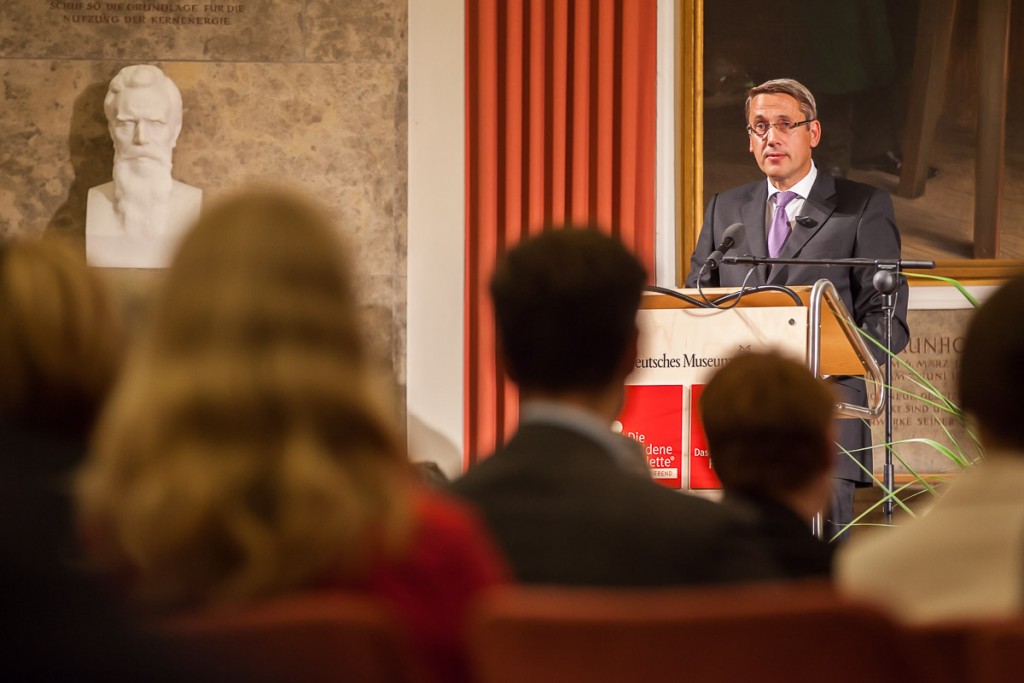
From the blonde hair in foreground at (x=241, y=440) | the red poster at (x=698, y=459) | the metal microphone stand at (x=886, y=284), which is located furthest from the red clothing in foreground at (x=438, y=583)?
the red poster at (x=698, y=459)

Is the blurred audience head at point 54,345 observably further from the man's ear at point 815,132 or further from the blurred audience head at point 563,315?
the man's ear at point 815,132

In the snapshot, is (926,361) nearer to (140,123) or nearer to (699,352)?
(699,352)

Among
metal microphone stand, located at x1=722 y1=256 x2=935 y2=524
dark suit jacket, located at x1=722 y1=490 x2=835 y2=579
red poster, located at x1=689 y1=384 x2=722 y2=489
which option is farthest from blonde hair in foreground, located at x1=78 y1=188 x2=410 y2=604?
red poster, located at x1=689 y1=384 x2=722 y2=489

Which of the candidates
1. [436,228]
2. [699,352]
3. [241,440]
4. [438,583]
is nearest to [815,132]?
[436,228]

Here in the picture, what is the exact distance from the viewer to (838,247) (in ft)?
17.8

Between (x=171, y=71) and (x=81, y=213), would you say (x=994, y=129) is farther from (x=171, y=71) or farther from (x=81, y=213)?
(x=81, y=213)

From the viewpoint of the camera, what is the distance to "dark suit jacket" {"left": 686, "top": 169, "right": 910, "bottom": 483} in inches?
197

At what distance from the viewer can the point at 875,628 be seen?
3.37ft

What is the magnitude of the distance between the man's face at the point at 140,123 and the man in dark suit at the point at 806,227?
2.44 meters

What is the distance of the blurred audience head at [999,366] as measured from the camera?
141 centimetres

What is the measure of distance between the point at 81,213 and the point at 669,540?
15.9 feet

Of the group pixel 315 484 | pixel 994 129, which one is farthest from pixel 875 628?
pixel 994 129

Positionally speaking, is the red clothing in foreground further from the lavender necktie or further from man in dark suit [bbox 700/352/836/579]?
the lavender necktie

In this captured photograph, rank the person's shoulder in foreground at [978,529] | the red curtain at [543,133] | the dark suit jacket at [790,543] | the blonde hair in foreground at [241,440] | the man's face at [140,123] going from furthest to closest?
the red curtain at [543,133] → the man's face at [140,123] → the dark suit jacket at [790,543] → the person's shoulder in foreground at [978,529] → the blonde hair in foreground at [241,440]
